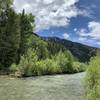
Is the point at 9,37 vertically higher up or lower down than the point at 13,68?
higher up

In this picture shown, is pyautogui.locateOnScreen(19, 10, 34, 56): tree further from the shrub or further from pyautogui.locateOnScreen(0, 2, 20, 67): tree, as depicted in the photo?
the shrub

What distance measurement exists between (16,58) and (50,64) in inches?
457

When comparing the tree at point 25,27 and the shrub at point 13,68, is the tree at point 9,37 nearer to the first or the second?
the shrub at point 13,68

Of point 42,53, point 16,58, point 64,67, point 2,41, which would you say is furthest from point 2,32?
point 42,53

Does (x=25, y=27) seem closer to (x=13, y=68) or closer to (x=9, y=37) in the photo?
(x=9, y=37)

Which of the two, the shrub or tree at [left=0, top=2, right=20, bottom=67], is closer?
the shrub

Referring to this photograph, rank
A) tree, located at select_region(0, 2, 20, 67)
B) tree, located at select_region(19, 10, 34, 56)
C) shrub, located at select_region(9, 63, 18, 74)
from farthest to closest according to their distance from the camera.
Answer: tree, located at select_region(19, 10, 34, 56) → tree, located at select_region(0, 2, 20, 67) → shrub, located at select_region(9, 63, 18, 74)

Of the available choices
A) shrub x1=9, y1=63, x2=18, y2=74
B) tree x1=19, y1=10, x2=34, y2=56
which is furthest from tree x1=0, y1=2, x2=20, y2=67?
tree x1=19, y1=10, x2=34, y2=56

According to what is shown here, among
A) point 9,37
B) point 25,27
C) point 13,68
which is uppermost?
point 25,27

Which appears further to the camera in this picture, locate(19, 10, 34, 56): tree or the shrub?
locate(19, 10, 34, 56): tree

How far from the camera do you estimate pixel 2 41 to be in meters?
68.1

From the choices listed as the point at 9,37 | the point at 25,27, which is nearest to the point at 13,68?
the point at 9,37

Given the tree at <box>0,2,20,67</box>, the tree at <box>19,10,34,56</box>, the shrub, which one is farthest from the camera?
the tree at <box>19,10,34,56</box>

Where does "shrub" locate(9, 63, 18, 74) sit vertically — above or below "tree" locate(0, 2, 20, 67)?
below
